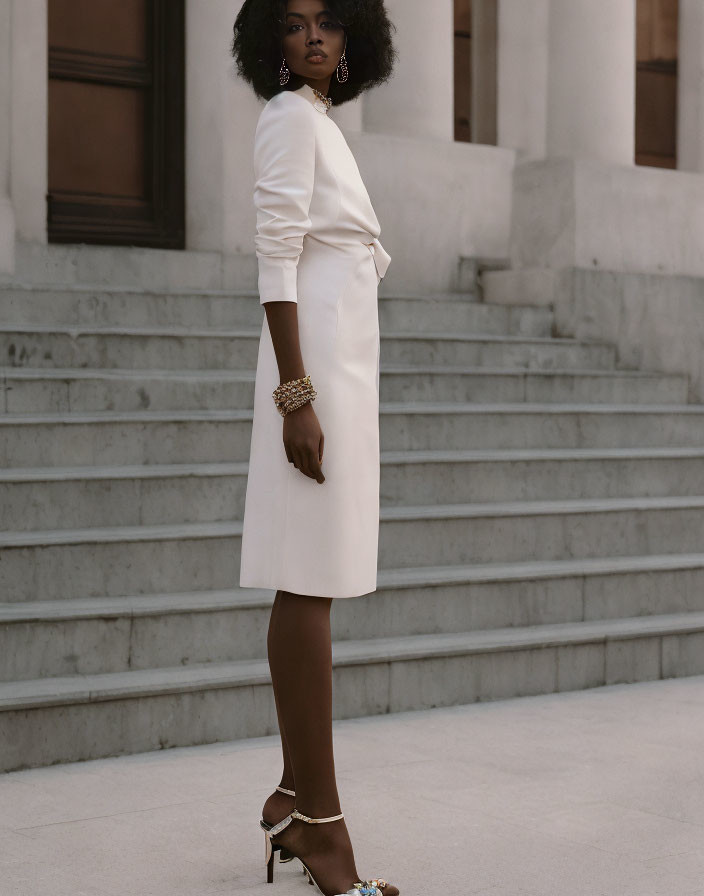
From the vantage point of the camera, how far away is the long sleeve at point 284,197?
11.4ft

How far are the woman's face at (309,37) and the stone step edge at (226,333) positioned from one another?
3478 mm

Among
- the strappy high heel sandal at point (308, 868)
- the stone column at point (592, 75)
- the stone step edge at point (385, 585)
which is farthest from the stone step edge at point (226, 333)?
the strappy high heel sandal at point (308, 868)

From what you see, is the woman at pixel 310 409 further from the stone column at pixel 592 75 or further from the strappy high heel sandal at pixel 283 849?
the stone column at pixel 592 75

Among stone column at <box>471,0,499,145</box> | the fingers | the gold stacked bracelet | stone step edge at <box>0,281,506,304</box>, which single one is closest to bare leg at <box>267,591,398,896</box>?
the fingers

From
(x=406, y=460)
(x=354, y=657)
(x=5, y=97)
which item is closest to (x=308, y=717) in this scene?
(x=354, y=657)

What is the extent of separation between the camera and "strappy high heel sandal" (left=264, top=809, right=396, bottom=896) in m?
3.39

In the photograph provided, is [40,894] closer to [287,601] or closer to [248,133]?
[287,601]

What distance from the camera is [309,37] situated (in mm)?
3572

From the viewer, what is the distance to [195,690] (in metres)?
5.05

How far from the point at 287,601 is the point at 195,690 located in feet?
5.23

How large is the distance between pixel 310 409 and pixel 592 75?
7.79 meters

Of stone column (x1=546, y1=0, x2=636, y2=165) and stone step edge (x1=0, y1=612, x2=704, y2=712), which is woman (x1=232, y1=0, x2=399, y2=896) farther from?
stone column (x1=546, y1=0, x2=636, y2=165)

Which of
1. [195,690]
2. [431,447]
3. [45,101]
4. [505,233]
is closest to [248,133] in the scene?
[45,101]

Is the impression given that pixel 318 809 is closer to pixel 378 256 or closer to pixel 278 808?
pixel 278 808
